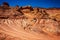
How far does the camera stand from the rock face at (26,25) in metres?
7.60

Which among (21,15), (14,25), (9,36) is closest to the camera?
(9,36)

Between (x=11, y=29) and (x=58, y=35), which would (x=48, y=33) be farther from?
(x=11, y=29)

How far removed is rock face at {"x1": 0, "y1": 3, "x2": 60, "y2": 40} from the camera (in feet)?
24.9

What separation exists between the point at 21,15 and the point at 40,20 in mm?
1578

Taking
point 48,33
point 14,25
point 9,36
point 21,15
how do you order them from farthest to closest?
point 21,15
point 14,25
point 48,33
point 9,36

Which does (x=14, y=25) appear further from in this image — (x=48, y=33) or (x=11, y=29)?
(x=48, y=33)

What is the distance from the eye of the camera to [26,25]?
8586 mm

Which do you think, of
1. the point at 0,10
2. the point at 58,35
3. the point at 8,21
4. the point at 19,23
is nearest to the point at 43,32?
the point at 58,35

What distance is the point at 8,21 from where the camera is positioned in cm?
895

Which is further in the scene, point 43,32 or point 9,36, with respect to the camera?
point 43,32

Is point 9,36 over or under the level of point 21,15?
under

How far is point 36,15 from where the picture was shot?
991 centimetres

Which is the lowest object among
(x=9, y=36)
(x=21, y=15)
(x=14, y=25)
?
(x=9, y=36)

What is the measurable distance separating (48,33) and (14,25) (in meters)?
2.15
